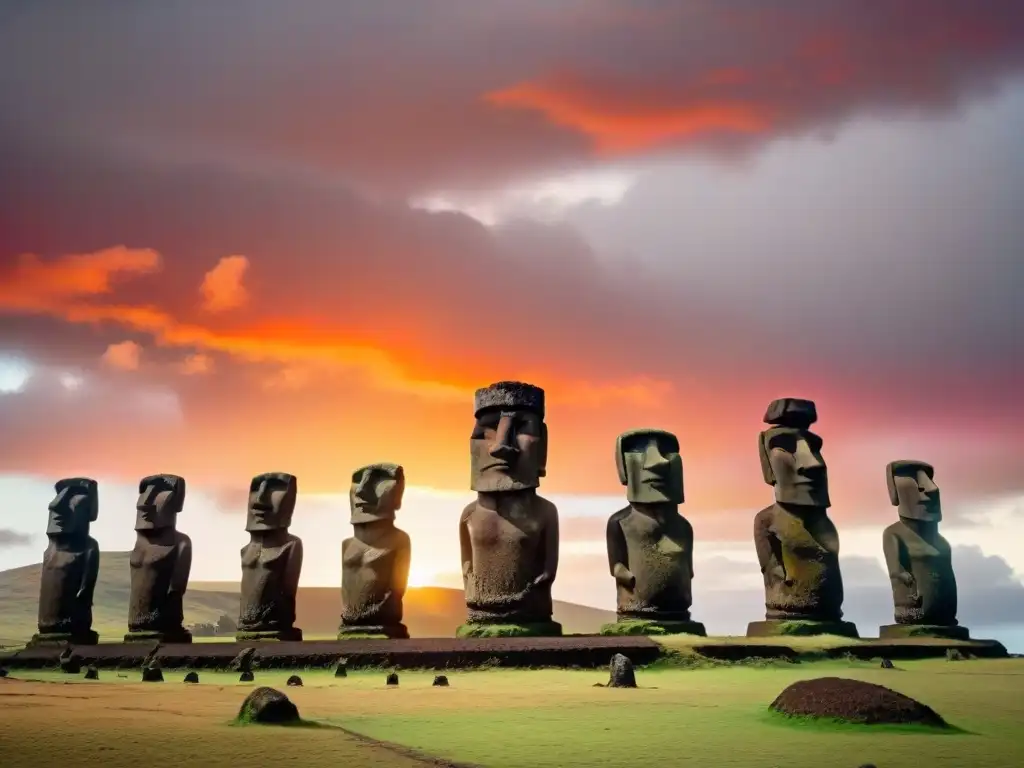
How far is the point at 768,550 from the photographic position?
54.3 feet

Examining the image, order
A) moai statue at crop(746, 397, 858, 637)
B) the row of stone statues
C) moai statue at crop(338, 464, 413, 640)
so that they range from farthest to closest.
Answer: moai statue at crop(338, 464, 413, 640), moai statue at crop(746, 397, 858, 637), the row of stone statues

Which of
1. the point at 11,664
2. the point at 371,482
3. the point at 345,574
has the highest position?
the point at 371,482

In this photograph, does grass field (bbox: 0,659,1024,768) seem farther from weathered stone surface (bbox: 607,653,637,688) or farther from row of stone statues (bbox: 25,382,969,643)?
row of stone statues (bbox: 25,382,969,643)

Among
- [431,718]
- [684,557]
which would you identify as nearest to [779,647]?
[684,557]

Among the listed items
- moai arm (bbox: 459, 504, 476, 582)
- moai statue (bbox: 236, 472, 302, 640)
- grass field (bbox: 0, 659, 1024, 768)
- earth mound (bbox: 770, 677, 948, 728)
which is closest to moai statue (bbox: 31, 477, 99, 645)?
moai statue (bbox: 236, 472, 302, 640)

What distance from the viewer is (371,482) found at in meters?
16.9

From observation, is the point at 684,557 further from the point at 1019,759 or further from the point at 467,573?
the point at 1019,759

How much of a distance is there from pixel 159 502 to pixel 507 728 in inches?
564

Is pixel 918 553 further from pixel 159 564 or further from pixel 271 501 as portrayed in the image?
pixel 159 564

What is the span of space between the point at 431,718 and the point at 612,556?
29.5ft

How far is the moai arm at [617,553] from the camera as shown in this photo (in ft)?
50.9

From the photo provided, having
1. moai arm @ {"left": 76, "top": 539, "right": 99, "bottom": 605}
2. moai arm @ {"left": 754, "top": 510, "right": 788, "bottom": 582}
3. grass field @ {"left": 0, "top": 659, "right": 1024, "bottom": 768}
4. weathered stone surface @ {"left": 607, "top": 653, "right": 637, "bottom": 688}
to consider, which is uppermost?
moai arm @ {"left": 754, "top": 510, "right": 788, "bottom": 582}

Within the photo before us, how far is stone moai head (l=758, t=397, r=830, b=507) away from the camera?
16.5 meters

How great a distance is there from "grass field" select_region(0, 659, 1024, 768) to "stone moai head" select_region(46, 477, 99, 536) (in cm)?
1030
